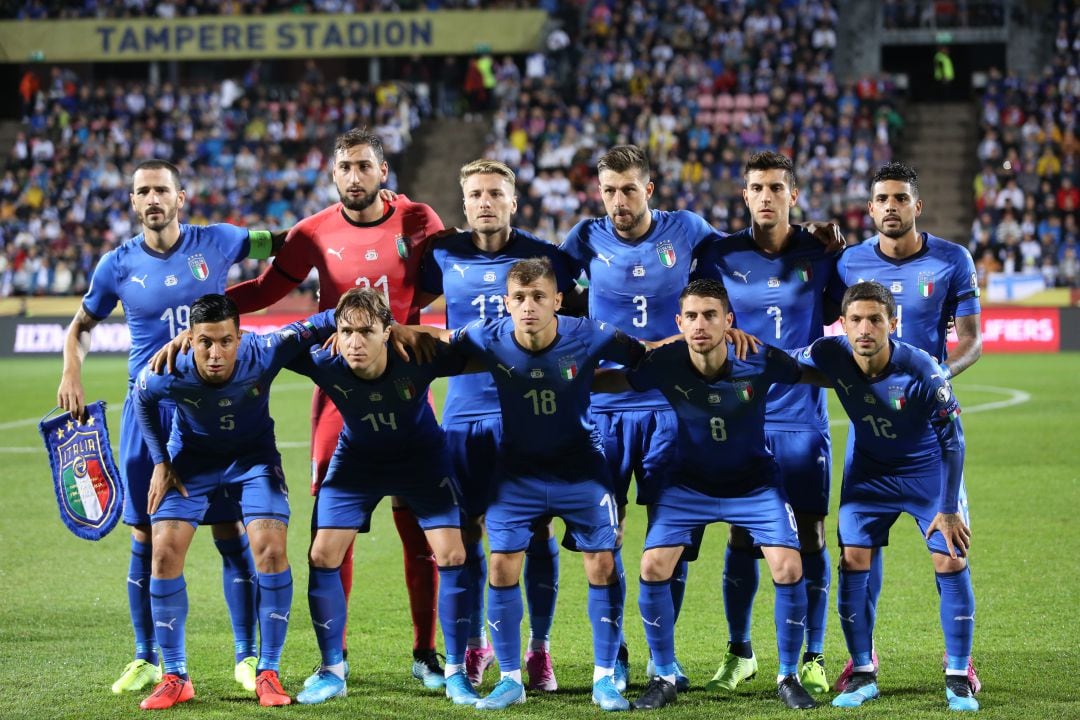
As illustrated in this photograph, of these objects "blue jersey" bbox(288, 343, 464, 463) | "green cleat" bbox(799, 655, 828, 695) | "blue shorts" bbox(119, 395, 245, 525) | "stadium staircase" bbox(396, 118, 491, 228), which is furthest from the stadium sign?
"green cleat" bbox(799, 655, 828, 695)

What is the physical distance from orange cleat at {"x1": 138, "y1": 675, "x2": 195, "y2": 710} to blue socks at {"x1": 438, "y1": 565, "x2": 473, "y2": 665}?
1.17m

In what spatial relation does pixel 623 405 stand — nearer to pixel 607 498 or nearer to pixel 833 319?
pixel 607 498

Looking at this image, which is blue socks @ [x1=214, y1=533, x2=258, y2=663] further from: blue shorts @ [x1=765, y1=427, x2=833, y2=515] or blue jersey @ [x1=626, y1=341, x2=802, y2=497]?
blue shorts @ [x1=765, y1=427, x2=833, y2=515]

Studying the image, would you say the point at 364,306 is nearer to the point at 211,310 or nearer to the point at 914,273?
the point at 211,310

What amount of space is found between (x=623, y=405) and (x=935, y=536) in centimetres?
157

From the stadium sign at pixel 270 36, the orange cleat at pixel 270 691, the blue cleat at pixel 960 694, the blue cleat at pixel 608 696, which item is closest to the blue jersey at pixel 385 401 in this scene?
the orange cleat at pixel 270 691

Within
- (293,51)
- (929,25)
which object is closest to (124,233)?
(293,51)

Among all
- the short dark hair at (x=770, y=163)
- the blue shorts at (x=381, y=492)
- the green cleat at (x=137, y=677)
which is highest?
the short dark hair at (x=770, y=163)

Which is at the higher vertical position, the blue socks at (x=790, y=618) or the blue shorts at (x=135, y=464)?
the blue shorts at (x=135, y=464)

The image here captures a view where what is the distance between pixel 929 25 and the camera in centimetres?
3083

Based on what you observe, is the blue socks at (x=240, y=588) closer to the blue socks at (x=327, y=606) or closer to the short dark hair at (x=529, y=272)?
the blue socks at (x=327, y=606)

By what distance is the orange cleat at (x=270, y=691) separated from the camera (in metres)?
5.81

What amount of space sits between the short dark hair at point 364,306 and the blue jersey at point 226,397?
26 cm

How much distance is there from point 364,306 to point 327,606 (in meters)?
1.35
